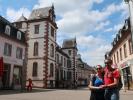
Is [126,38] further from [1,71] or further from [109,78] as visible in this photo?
[109,78]

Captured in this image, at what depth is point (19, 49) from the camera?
104ft

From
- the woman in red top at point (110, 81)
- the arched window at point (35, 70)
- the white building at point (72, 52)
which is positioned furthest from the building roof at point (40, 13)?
the woman in red top at point (110, 81)

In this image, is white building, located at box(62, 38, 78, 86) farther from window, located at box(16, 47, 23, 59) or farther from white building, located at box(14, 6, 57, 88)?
window, located at box(16, 47, 23, 59)

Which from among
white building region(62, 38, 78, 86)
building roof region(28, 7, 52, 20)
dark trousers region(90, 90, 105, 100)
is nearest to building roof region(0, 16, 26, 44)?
building roof region(28, 7, 52, 20)

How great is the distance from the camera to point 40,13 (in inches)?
1639

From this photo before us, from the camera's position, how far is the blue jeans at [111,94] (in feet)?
20.7

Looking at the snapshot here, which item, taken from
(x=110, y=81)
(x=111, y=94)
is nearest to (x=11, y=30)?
(x=110, y=81)

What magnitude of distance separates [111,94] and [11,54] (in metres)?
24.0

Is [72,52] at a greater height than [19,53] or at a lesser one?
greater

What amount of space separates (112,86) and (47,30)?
109 feet

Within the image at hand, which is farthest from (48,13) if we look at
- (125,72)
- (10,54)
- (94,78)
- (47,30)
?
(94,78)

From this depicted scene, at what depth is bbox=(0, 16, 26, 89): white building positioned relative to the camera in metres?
27.3

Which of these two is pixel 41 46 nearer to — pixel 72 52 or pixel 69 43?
pixel 72 52

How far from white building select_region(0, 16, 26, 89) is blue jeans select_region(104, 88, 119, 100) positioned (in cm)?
2183
